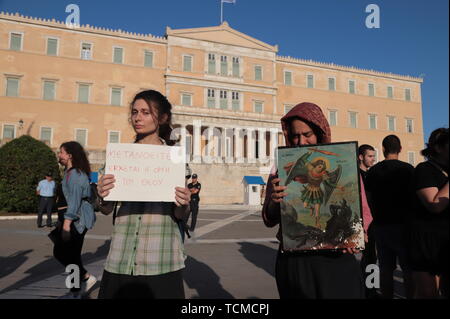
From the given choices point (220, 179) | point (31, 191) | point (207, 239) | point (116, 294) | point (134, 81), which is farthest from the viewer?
point (134, 81)

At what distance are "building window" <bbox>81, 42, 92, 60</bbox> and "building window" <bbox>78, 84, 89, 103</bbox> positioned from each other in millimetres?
3031

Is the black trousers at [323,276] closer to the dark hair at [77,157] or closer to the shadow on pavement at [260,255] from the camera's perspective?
the dark hair at [77,157]

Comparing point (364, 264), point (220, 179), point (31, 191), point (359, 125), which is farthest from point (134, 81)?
point (364, 264)

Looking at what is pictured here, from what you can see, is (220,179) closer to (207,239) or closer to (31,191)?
(31,191)

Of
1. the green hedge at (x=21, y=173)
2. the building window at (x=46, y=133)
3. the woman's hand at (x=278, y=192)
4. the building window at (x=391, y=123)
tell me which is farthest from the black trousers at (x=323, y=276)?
the building window at (x=391, y=123)

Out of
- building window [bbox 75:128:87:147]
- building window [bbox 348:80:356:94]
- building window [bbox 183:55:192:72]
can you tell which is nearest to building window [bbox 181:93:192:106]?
building window [bbox 183:55:192:72]

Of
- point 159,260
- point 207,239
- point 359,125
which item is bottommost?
point 207,239

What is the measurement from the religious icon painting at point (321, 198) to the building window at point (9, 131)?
37.6m

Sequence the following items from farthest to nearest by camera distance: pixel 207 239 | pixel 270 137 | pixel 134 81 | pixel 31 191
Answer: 1. pixel 270 137
2. pixel 134 81
3. pixel 31 191
4. pixel 207 239

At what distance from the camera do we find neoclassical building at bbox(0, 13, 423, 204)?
34.1m

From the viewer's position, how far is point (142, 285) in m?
2.18

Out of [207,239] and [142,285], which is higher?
[142,285]

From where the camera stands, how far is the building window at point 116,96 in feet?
124

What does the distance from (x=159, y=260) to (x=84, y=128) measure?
37364 mm
